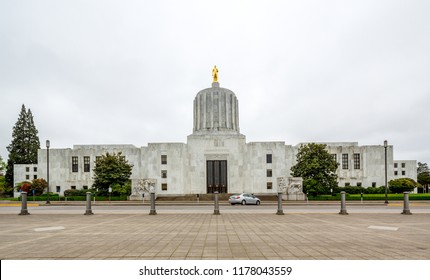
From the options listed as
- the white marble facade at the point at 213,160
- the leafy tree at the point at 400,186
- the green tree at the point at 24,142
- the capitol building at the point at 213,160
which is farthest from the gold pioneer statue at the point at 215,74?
the green tree at the point at 24,142

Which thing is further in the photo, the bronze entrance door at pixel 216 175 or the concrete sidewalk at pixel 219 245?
the bronze entrance door at pixel 216 175

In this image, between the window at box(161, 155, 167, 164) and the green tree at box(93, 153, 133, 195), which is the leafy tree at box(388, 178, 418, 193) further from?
the green tree at box(93, 153, 133, 195)

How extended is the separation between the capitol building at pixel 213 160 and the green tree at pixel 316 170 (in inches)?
187

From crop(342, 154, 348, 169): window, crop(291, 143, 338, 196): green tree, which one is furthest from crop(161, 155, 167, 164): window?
crop(342, 154, 348, 169): window

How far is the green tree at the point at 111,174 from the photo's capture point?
4703 centimetres

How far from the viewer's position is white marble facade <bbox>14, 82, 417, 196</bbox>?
1996 inches

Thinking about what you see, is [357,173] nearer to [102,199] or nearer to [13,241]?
[102,199]

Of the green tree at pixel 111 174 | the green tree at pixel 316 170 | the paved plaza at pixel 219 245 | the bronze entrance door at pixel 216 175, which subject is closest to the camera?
the paved plaza at pixel 219 245

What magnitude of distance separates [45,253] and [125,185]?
40.6 meters

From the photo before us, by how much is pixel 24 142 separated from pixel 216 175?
43.9 meters

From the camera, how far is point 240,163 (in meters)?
50.9

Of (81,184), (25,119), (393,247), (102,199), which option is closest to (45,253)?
(393,247)

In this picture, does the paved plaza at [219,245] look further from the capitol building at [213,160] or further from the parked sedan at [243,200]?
the capitol building at [213,160]

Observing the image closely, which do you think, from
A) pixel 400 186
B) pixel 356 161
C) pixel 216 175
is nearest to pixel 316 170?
pixel 356 161
